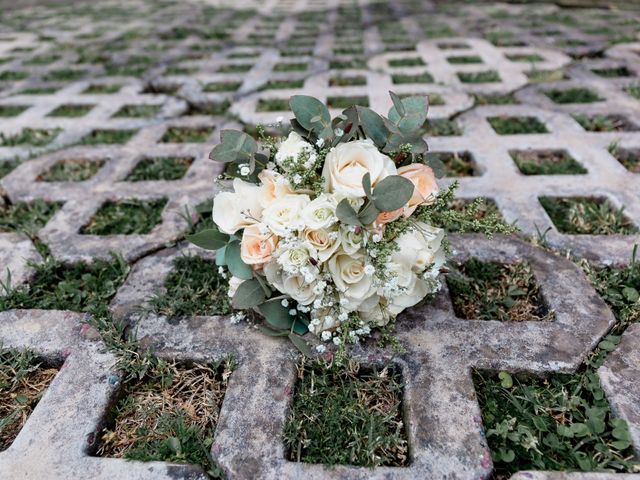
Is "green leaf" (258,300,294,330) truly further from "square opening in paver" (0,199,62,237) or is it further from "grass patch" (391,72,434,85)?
"grass patch" (391,72,434,85)

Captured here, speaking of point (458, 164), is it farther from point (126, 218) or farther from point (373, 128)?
point (126, 218)

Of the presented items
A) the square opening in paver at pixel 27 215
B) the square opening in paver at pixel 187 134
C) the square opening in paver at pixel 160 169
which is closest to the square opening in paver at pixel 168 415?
the square opening in paver at pixel 27 215

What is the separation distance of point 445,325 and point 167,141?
216cm

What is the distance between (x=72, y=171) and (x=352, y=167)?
6.50 feet

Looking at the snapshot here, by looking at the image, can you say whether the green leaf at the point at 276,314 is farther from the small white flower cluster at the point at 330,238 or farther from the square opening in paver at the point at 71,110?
the square opening in paver at the point at 71,110

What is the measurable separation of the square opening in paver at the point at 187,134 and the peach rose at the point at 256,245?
176 cm

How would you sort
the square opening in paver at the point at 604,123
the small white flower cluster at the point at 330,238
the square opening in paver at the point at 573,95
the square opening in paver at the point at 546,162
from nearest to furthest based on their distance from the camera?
the small white flower cluster at the point at 330,238
the square opening in paver at the point at 546,162
the square opening in paver at the point at 604,123
the square opening in paver at the point at 573,95

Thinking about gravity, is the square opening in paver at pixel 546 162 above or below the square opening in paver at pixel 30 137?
above

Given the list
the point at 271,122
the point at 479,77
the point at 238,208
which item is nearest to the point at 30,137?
the point at 271,122

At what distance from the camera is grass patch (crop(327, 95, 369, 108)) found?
3.42 metres

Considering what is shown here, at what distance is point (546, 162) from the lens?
2.68 metres

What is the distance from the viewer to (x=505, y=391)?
1.43 m

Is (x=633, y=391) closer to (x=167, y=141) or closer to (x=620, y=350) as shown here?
(x=620, y=350)

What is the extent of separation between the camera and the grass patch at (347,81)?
12.6 feet
